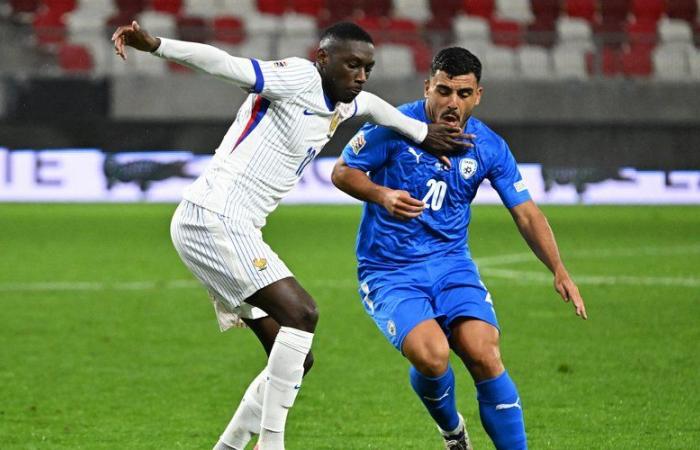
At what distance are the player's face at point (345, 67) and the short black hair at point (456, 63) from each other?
436 millimetres

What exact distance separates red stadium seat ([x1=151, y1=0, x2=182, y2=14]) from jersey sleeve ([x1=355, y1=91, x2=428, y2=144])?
19036 millimetres

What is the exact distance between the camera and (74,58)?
20234 mm

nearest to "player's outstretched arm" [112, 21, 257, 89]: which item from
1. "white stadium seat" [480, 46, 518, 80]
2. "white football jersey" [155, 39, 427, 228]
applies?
"white football jersey" [155, 39, 427, 228]

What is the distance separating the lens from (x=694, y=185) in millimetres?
20266

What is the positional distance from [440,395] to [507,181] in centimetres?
100

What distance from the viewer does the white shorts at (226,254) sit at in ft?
16.6

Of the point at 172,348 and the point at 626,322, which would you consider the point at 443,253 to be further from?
the point at 626,322

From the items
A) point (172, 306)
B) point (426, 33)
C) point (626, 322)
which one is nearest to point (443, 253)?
point (626, 322)

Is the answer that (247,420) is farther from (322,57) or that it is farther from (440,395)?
(322,57)

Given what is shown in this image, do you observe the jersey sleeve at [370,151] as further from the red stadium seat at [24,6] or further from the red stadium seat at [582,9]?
the red stadium seat at [582,9]

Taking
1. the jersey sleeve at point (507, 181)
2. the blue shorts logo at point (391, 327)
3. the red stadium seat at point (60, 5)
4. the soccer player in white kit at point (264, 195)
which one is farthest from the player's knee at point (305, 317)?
the red stadium seat at point (60, 5)

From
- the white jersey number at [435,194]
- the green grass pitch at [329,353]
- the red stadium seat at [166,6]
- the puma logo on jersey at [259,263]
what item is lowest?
the red stadium seat at [166,6]

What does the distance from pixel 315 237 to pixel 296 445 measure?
1031cm

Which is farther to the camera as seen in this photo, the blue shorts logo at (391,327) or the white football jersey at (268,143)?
the blue shorts logo at (391,327)
